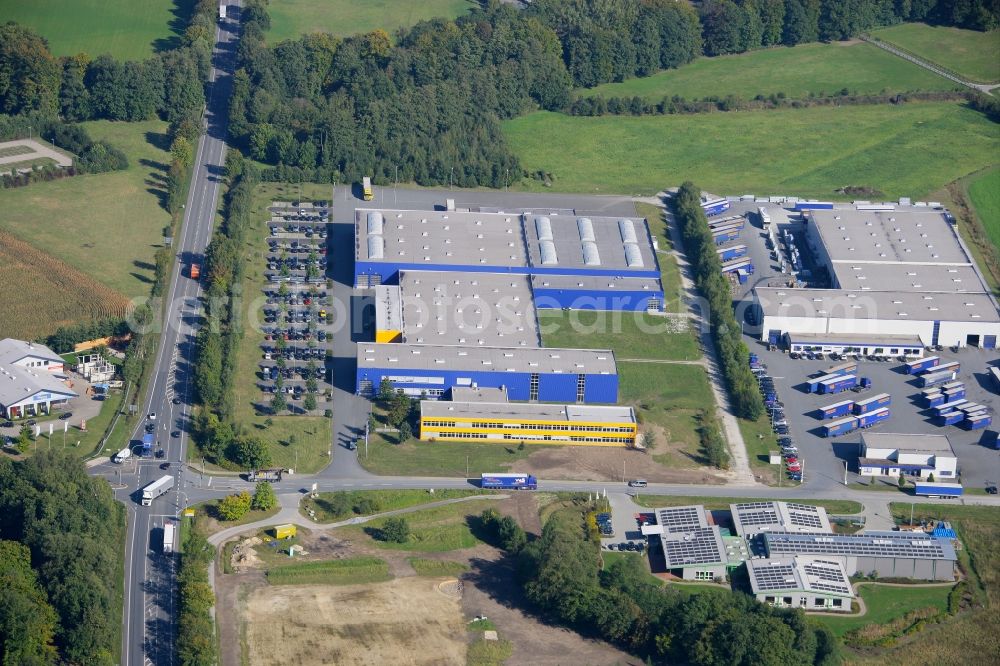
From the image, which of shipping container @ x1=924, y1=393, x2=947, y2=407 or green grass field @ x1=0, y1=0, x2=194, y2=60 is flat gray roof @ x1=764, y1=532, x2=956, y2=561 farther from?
green grass field @ x1=0, y1=0, x2=194, y2=60

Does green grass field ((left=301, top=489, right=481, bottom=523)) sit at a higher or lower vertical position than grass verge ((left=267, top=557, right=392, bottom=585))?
higher

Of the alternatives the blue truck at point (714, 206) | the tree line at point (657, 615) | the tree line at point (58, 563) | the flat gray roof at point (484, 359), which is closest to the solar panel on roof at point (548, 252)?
the flat gray roof at point (484, 359)

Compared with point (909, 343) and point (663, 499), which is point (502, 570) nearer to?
point (663, 499)

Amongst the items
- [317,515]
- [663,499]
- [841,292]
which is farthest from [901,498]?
[317,515]

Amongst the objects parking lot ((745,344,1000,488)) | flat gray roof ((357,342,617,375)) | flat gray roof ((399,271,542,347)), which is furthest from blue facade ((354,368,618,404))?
parking lot ((745,344,1000,488))

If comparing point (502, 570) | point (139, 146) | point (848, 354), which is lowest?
point (502, 570)

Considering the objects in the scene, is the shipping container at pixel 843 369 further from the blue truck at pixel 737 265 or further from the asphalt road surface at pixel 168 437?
the asphalt road surface at pixel 168 437
